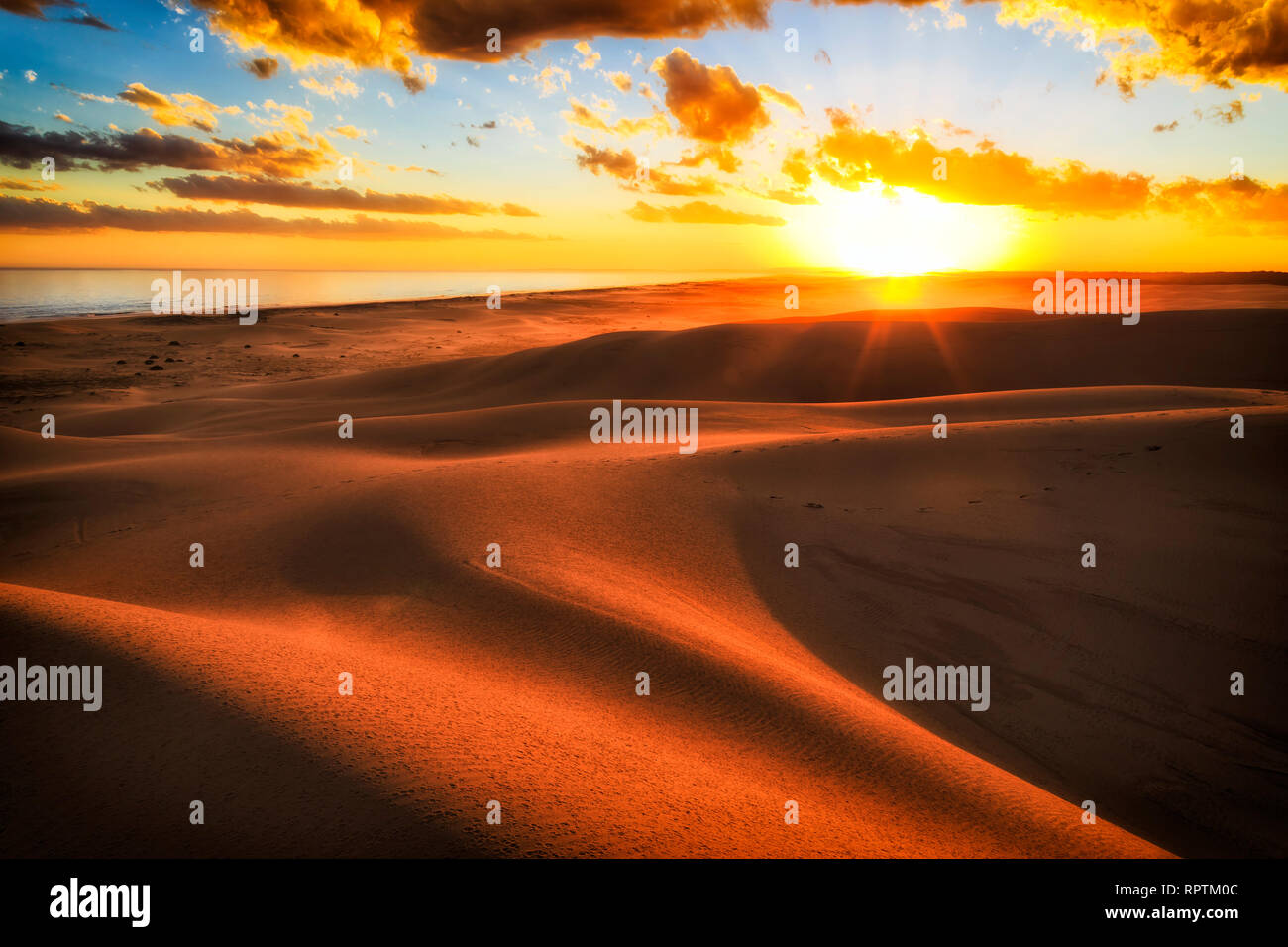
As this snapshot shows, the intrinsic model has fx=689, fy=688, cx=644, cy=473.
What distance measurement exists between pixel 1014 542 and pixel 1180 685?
5.34ft

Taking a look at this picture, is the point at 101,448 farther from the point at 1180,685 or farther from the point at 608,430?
the point at 1180,685

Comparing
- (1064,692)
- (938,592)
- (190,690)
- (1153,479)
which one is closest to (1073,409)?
(1153,479)

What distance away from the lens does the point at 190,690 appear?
2641 mm

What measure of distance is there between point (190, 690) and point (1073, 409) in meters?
10.2

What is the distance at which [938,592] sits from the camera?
4965mm

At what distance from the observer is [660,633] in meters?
3.87

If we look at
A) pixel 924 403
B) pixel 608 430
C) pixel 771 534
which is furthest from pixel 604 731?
pixel 924 403

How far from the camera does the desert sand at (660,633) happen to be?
229 cm


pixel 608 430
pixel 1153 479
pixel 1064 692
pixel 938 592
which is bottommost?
pixel 1064 692

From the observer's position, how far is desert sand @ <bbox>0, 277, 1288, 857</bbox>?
90.2 inches

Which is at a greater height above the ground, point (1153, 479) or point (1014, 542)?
point (1153, 479)

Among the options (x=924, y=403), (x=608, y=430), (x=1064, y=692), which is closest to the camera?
(x=1064, y=692)
